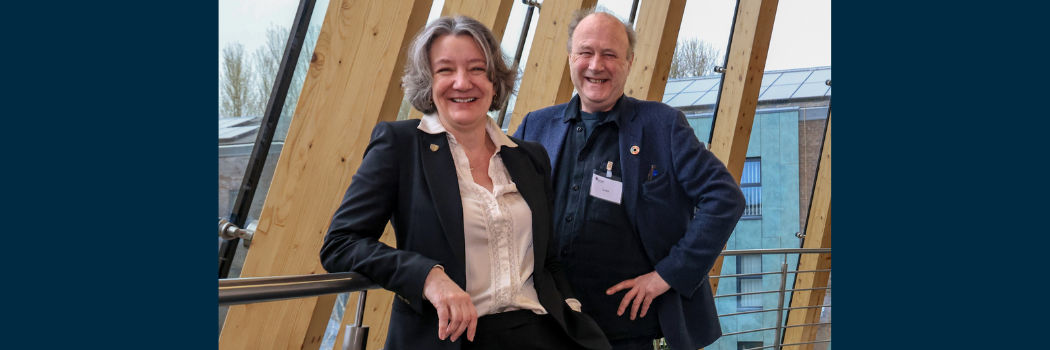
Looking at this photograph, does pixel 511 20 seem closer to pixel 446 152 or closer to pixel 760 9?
pixel 760 9

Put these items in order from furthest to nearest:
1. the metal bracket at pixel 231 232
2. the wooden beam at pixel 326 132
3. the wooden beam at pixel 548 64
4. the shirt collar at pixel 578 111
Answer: the wooden beam at pixel 548 64, the metal bracket at pixel 231 232, the wooden beam at pixel 326 132, the shirt collar at pixel 578 111

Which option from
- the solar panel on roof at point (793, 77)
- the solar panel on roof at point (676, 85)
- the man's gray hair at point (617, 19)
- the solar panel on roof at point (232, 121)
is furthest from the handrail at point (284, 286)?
the solar panel on roof at point (793, 77)

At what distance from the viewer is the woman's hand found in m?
1.33

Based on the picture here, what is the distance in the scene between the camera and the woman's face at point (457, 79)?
159 centimetres

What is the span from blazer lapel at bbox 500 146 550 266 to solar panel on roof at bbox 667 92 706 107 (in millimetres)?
4863

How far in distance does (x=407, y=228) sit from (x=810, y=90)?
245 inches

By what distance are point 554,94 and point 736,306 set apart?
378cm

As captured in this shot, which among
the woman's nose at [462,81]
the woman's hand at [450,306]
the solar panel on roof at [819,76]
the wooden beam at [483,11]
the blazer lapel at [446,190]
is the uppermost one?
the solar panel on roof at [819,76]

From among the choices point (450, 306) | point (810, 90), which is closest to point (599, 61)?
point (450, 306)

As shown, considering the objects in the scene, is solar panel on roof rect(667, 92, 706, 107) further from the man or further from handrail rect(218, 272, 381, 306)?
handrail rect(218, 272, 381, 306)

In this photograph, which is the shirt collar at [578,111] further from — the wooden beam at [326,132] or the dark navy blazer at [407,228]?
the wooden beam at [326,132]

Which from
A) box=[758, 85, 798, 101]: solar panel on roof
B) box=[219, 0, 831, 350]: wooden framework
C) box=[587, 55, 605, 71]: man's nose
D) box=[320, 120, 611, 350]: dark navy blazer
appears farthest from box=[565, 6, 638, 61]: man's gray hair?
box=[758, 85, 798, 101]: solar panel on roof

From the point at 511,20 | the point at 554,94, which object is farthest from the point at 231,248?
the point at 511,20

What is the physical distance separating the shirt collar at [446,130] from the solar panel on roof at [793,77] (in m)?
5.65
